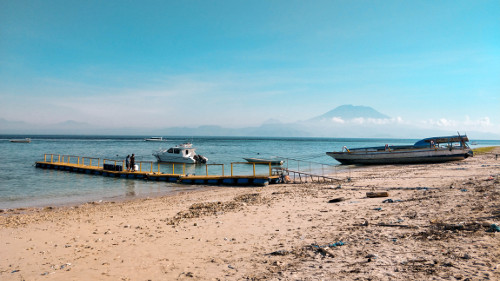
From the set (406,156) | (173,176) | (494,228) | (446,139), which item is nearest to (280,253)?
(494,228)

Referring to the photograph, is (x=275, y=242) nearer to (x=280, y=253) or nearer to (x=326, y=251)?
(x=280, y=253)

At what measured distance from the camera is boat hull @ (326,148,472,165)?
1310 inches

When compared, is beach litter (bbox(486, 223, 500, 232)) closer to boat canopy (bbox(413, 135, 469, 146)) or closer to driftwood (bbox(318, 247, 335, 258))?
driftwood (bbox(318, 247, 335, 258))

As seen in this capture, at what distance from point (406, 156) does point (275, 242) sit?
31592mm

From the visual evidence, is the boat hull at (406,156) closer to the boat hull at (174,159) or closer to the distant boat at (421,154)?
the distant boat at (421,154)

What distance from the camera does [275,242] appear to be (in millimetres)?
8000

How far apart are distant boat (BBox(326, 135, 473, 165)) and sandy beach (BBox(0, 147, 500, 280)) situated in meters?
23.2

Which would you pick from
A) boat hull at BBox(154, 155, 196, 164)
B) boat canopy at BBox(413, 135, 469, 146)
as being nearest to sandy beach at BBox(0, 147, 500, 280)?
boat canopy at BBox(413, 135, 469, 146)

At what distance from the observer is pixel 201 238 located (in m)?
8.79

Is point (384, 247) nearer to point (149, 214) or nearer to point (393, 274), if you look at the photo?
point (393, 274)

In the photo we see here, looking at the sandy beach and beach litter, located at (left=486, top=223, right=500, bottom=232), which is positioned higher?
beach litter, located at (left=486, top=223, right=500, bottom=232)

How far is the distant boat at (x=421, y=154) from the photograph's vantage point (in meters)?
33.3

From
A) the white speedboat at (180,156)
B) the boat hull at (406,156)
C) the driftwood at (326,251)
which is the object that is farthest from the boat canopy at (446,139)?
the driftwood at (326,251)

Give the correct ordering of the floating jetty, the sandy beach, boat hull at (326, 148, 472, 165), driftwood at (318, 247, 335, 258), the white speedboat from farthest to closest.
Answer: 1. the white speedboat
2. boat hull at (326, 148, 472, 165)
3. the floating jetty
4. driftwood at (318, 247, 335, 258)
5. the sandy beach
